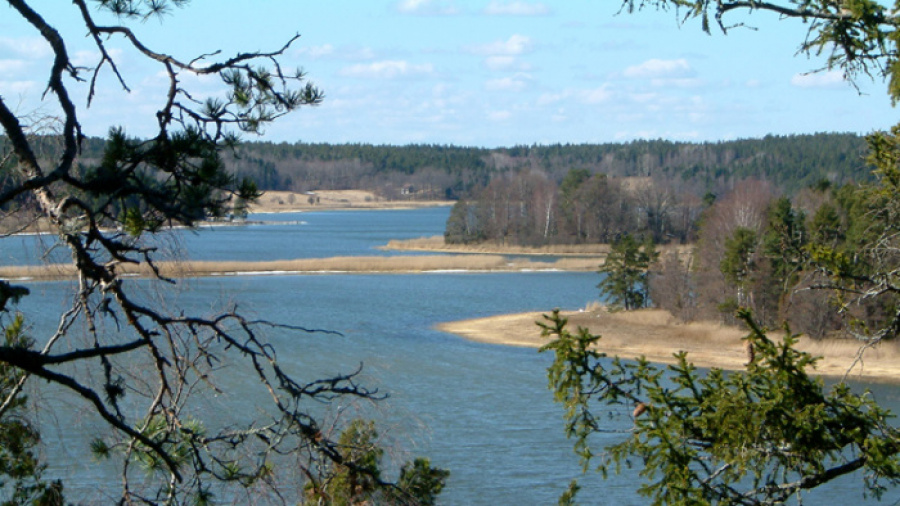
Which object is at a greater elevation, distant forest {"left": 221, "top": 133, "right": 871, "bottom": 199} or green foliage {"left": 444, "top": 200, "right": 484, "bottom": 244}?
distant forest {"left": 221, "top": 133, "right": 871, "bottom": 199}

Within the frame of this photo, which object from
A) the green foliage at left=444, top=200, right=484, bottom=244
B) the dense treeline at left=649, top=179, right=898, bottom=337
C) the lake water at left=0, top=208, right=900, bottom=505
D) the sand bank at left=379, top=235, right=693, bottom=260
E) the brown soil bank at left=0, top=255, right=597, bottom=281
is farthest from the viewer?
the green foliage at left=444, top=200, right=484, bottom=244

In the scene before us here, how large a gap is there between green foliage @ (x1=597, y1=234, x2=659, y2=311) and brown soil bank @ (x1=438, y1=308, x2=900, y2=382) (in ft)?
3.81

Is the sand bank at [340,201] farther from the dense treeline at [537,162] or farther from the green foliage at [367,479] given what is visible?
the green foliage at [367,479]

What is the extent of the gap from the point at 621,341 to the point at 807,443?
3227 cm

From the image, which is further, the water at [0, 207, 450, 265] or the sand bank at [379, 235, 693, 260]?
the sand bank at [379, 235, 693, 260]

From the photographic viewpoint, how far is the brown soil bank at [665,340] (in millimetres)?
32312

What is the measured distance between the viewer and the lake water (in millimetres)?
17391

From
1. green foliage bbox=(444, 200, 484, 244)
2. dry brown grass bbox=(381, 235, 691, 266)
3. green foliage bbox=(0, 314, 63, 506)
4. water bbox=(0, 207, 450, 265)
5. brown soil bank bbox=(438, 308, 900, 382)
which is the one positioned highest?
green foliage bbox=(0, 314, 63, 506)

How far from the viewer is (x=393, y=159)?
175500 mm

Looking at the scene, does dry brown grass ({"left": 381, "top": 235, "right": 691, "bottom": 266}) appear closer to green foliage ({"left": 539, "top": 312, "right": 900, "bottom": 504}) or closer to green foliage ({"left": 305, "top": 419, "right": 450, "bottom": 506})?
green foliage ({"left": 305, "top": 419, "right": 450, "bottom": 506})

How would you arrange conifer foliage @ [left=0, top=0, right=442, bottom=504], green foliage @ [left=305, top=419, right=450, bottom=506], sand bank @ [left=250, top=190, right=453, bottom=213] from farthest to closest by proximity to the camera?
sand bank @ [left=250, top=190, right=453, bottom=213], green foliage @ [left=305, top=419, right=450, bottom=506], conifer foliage @ [left=0, top=0, right=442, bottom=504]

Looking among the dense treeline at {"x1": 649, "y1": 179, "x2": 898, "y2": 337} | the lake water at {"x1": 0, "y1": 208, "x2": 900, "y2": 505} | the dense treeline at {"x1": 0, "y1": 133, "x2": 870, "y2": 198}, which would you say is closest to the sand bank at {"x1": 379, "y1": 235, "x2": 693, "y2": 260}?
the lake water at {"x1": 0, "y1": 208, "x2": 900, "y2": 505}

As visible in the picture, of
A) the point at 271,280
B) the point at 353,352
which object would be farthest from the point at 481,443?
the point at 271,280

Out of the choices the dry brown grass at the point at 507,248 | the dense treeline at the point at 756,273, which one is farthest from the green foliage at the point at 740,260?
the dry brown grass at the point at 507,248
